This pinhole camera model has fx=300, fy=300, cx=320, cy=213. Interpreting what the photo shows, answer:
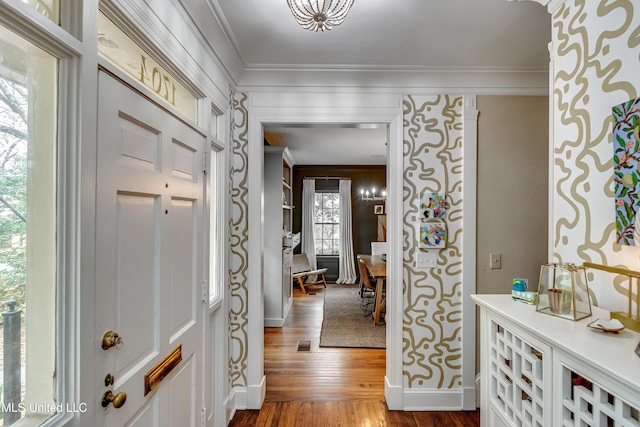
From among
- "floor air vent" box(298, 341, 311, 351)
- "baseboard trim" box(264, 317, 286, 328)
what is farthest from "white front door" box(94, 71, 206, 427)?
"baseboard trim" box(264, 317, 286, 328)

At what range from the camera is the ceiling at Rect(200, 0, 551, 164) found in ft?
5.29

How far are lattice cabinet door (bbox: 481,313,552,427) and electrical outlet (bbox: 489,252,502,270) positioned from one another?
1.13 metres

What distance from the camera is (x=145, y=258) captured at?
117 cm

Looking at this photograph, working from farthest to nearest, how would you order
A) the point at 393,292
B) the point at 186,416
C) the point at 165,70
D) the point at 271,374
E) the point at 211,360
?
1. the point at 271,374
2. the point at 393,292
3. the point at 211,360
4. the point at 186,416
5. the point at 165,70

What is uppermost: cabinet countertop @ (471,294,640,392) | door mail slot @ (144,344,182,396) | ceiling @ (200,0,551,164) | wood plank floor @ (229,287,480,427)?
ceiling @ (200,0,551,164)

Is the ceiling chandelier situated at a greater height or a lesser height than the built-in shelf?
greater

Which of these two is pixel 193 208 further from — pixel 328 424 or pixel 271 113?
pixel 328 424

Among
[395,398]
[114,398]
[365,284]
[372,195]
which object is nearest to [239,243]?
[114,398]

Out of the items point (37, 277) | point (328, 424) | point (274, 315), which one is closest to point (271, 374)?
point (328, 424)

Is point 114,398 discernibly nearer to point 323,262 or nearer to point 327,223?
point 323,262

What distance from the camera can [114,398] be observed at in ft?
3.18

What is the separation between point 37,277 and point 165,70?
1027 mm

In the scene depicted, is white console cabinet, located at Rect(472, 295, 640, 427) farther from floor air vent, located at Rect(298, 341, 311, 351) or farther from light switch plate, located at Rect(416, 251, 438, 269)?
floor air vent, located at Rect(298, 341, 311, 351)

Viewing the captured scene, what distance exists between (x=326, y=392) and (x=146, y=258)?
6.60ft
